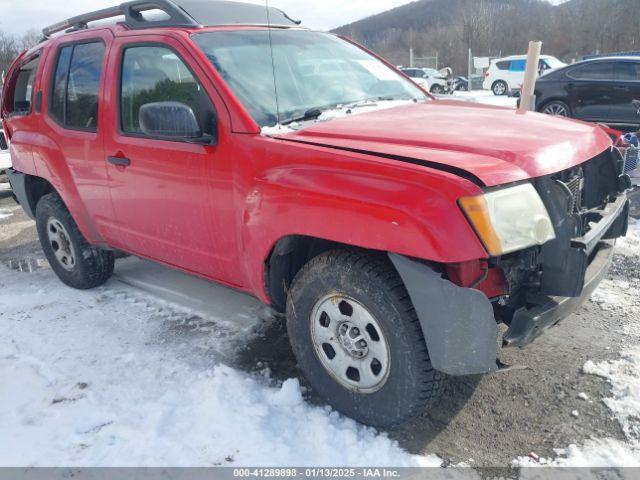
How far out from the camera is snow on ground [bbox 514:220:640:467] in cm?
228

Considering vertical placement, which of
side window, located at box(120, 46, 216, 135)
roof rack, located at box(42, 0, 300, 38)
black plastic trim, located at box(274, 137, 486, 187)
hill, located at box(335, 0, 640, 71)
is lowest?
black plastic trim, located at box(274, 137, 486, 187)

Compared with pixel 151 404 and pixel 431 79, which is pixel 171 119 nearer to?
pixel 151 404

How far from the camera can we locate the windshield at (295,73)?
2814 millimetres

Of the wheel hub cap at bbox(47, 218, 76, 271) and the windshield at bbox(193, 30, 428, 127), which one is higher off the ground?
the windshield at bbox(193, 30, 428, 127)

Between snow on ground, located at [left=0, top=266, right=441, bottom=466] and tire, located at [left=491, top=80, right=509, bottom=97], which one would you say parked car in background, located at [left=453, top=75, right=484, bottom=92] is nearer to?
tire, located at [left=491, top=80, right=509, bottom=97]

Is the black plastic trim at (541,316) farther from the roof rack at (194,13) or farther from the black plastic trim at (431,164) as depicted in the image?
the roof rack at (194,13)

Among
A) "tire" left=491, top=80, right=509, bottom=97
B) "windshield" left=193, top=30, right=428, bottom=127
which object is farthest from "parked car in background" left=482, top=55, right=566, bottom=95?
"windshield" left=193, top=30, right=428, bottom=127

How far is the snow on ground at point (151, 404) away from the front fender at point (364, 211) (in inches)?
31.1

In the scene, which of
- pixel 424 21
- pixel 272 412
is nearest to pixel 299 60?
pixel 272 412

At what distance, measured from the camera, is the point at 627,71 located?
10391 millimetres

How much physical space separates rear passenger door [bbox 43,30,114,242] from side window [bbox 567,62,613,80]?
9.99 m

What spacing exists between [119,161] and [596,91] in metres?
10.1

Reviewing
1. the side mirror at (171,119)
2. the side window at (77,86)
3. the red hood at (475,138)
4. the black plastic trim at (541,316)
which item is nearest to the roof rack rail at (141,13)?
the side window at (77,86)

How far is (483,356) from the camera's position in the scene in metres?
2.11
